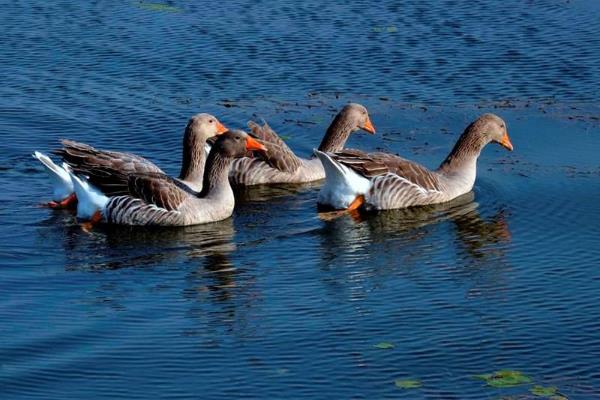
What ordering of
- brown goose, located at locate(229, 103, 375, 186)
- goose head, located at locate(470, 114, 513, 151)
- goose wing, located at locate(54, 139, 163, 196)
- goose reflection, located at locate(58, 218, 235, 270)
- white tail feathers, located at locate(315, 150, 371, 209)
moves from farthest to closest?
brown goose, located at locate(229, 103, 375, 186) < goose head, located at locate(470, 114, 513, 151) < white tail feathers, located at locate(315, 150, 371, 209) < goose wing, located at locate(54, 139, 163, 196) < goose reflection, located at locate(58, 218, 235, 270)

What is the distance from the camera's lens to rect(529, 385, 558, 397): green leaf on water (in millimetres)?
10250

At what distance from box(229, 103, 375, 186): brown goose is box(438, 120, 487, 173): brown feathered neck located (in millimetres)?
1398

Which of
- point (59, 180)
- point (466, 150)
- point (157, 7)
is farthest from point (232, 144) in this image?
point (157, 7)

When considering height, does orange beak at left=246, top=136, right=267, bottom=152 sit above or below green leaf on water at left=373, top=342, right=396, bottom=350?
above

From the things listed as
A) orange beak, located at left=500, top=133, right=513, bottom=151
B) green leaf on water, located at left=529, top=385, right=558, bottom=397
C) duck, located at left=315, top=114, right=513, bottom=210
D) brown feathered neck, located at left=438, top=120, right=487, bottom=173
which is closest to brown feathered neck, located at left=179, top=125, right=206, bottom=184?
duck, located at left=315, top=114, right=513, bottom=210

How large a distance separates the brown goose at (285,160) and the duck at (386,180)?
2.09ft

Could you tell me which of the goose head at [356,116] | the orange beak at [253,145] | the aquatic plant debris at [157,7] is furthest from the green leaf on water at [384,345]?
the aquatic plant debris at [157,7]

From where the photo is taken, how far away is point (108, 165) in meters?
15.5

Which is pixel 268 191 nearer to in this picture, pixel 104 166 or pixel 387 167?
pixel 387 167

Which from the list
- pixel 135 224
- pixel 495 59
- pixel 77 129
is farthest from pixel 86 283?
pixel 495 59

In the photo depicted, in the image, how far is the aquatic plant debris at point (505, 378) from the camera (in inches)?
410

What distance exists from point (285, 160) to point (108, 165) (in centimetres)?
237

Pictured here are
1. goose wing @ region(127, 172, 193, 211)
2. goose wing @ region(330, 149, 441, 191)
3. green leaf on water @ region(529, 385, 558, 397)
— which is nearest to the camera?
green leaf on water @ region(529, 385, 558, 397)

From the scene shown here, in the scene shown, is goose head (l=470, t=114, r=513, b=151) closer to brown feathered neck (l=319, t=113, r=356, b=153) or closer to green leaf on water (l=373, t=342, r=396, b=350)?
brown feathered neck (l=319, t=113, r=356, b=153)
